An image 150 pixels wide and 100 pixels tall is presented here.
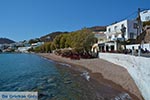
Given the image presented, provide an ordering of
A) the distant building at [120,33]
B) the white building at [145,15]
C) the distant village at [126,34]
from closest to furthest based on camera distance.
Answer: the distant village at [126,34] < the distant building at [120,33] < the white building at [145,15]

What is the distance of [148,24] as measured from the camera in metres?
63.2

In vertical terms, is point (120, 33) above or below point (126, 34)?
above

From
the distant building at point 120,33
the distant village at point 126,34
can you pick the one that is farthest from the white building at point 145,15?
the distant building at point 120,33

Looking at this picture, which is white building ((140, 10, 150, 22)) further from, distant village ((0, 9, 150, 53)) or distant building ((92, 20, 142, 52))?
distant building ((92, 20, 142, 52))

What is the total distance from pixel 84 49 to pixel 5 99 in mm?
52911

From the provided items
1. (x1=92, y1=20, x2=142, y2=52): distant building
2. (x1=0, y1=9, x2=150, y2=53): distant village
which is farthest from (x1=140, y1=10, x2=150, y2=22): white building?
(x1=92, y1=20, x2=142, y2=52): distant building

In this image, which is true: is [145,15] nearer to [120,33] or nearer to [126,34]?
[120,33]

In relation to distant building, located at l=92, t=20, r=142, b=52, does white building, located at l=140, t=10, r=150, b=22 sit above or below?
above

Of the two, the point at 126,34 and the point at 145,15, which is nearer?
the point at 126,34

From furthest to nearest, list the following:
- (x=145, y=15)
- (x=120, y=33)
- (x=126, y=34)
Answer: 1. (x=145, y=15)
2. (x=120, y=33)
3. (x=126, y=34)

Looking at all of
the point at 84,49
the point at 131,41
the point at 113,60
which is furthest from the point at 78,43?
the point at 113,60

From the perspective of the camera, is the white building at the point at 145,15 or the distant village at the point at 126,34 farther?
the white building at the point at 145,15

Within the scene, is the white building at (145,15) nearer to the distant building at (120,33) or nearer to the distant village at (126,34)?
the distant village at (126,34)

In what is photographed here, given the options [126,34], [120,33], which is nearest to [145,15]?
[120,33]
